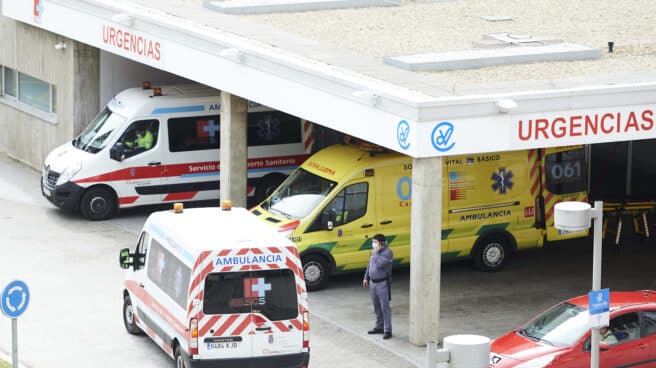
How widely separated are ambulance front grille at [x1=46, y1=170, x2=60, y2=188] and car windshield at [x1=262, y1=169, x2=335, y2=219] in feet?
16.6

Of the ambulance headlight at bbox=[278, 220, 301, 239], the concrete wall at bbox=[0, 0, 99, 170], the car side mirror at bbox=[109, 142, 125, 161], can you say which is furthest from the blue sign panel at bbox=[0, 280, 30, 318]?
the concrete wall at bbox=[0, 0, 99, 170]

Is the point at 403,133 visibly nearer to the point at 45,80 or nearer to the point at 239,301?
the point at 239,301

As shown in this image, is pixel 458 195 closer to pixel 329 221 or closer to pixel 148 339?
pixel 329 221

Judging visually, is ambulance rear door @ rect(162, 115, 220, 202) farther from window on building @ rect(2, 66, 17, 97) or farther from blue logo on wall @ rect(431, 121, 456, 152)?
blue logo on wall @ rect(431, 121, 456, 152)

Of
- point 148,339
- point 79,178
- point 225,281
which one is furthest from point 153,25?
point 225,281

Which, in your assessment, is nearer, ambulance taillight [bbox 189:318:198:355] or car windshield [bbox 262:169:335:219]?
ambulance taillight [bbox 189:318:198:355]

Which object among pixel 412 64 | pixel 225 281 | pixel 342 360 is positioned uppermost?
pixel 412 64

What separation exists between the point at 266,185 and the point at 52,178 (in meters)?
3.82

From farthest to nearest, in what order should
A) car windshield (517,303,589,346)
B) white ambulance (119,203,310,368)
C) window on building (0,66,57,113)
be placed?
window on building (0,66,57,113) → car windshield (517,303,589,346) → white ambulance (119,203,310,368)


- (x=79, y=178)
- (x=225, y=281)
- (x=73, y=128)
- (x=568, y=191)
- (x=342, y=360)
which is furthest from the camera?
(x=73, y=128)

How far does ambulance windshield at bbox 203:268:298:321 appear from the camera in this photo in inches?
717

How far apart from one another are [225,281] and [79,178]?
990 cm

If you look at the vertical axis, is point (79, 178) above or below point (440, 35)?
below

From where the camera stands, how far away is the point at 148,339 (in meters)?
21.1
